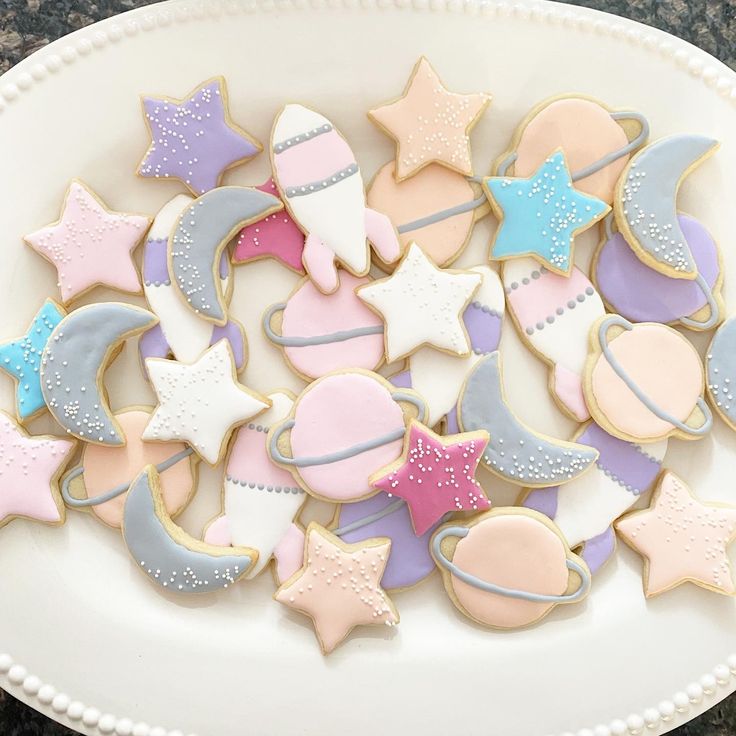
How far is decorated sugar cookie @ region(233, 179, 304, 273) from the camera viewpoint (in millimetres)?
898

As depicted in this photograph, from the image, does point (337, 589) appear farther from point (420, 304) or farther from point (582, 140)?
point (582, 140)

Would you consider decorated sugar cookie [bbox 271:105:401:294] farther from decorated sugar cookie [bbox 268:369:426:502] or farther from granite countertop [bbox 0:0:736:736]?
granite countertop [bbox 0:0:736:736]

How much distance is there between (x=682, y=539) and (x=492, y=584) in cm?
23

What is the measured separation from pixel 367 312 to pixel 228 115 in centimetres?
28

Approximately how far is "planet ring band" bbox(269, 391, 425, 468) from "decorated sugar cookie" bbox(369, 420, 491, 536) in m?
0.02

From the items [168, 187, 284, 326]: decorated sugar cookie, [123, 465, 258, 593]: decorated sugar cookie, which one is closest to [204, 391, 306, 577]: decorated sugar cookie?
[123, 465, 258, 593]: decorated sugar cookie

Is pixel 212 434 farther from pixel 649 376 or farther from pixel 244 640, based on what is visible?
pixel 649 376

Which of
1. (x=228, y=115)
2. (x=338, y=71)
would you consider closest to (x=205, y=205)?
(x=228, y=115)

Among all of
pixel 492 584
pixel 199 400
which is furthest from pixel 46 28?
pixel 492 584

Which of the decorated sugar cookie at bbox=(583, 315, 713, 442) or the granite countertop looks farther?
the granite countertop

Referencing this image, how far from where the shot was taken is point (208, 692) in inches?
34.0

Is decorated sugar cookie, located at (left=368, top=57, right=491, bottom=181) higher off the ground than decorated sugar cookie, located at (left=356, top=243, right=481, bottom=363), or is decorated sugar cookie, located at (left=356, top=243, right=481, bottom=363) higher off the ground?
decorated sugar cookie, located at (left=368, top=57, right=491, bottom=181)

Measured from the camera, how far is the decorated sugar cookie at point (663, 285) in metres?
0.89

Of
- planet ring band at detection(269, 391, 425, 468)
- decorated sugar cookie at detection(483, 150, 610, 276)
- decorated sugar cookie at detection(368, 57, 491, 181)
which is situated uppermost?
decorated sugar cookie at detection(368, 57, 491, 181)
